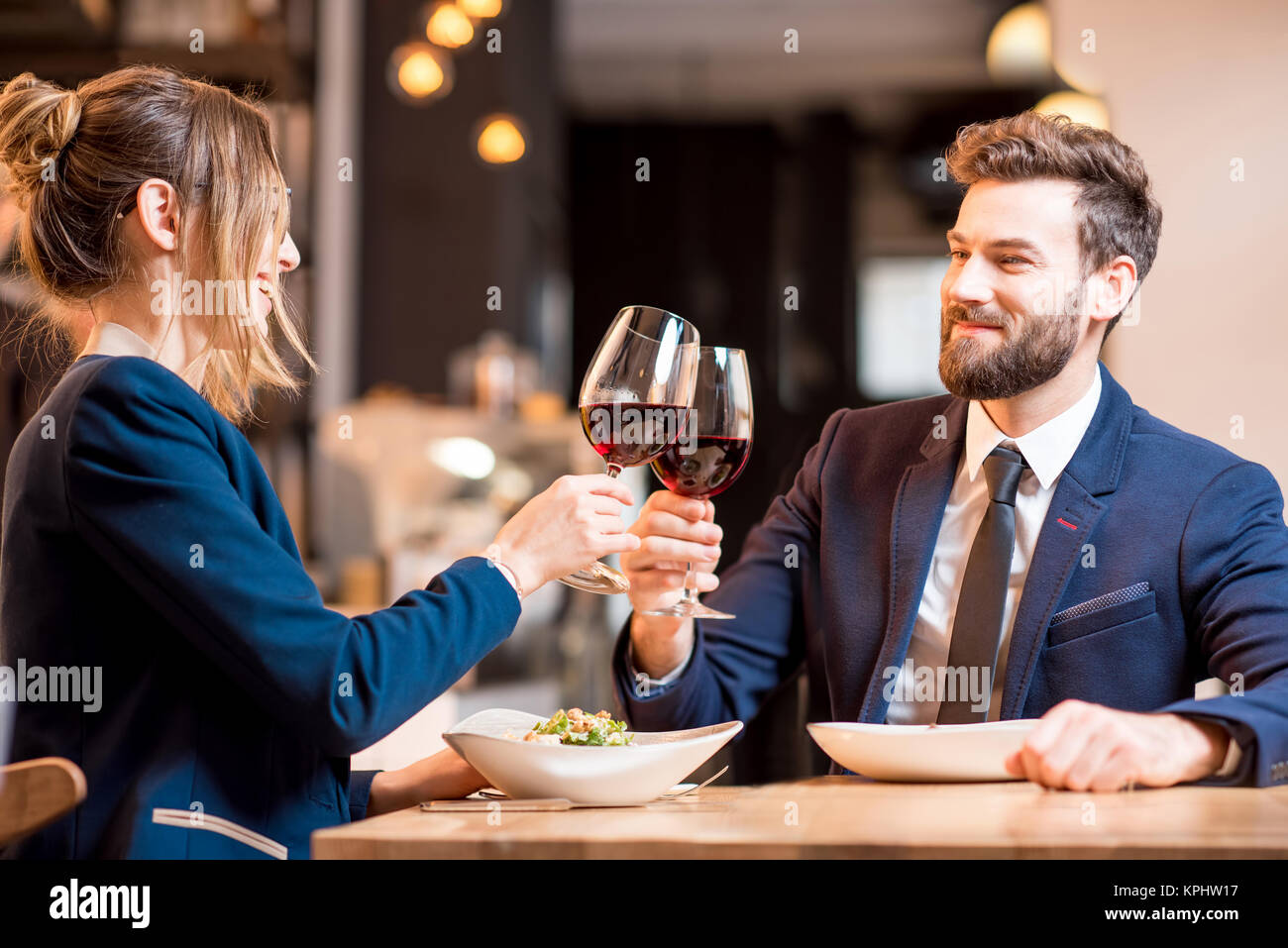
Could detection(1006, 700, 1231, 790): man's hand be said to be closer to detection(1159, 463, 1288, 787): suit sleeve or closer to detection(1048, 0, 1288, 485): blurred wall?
detection(1159, 463, 1288, 787): suit sleeve

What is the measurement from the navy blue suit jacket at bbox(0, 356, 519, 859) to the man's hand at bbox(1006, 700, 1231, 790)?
459mm

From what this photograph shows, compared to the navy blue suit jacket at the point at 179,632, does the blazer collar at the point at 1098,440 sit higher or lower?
higher

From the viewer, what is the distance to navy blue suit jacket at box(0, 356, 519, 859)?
0.96m

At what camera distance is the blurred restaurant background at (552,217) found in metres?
4.23

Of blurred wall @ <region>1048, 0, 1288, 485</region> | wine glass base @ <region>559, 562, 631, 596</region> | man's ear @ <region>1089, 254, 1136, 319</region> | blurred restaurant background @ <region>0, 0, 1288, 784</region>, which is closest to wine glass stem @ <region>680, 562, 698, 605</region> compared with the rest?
wine glass base @ <region>559, 562, 631, 596</region>

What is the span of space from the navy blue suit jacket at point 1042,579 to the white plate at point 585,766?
1.73 ft

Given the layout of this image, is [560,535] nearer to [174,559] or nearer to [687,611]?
[687,611]

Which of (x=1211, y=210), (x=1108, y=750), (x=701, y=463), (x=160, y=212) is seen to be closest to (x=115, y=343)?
(x=160, y=212)

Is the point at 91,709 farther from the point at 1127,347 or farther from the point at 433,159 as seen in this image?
the point at 433,159

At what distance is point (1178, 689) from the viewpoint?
1444 mm

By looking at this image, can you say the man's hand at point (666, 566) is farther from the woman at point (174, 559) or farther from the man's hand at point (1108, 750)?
the man's hand at point (1108, 750)

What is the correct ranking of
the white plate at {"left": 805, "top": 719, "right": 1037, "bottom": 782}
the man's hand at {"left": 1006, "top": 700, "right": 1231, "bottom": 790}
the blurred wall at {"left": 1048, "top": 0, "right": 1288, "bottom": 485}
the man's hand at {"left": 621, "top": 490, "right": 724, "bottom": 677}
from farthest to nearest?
the blurred wall at {"left": 1048, "top": 0, "right": 1288, "bottom": 485} < the man's hand at {"left": 621, "top": 490, "right": 724, "bottom": 677} < the white plate at {"left": 805, "top": 719, "right": 1037, "bottom": 782} < the man's hand at {"left": 1006, "top": 700, "right": 1231, "bottom": 790}

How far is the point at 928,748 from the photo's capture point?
1090mm

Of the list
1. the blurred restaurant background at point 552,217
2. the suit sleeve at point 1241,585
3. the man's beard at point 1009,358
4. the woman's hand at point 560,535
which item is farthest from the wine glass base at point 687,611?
the blurred restaurant background at point 552,217
